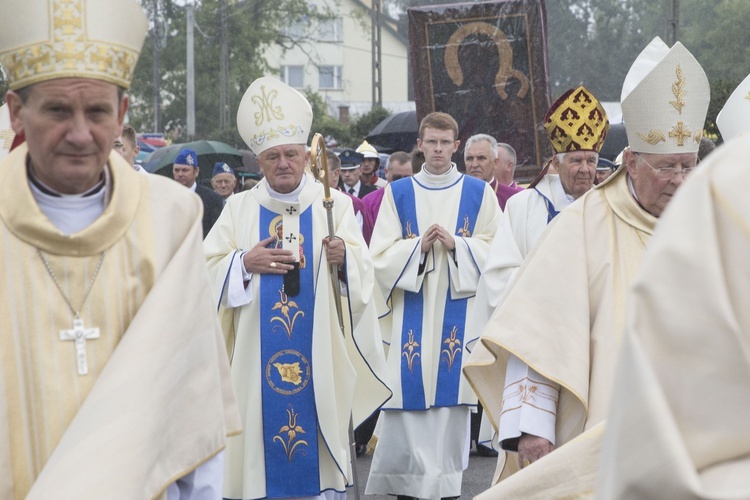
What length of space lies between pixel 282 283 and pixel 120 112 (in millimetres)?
3590

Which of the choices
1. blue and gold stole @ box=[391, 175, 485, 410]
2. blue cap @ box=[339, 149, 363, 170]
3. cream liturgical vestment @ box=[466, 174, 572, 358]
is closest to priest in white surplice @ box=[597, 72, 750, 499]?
cream liturgical vestment @ box=[466, 174, 572, 358]

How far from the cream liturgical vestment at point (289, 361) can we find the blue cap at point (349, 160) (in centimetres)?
682

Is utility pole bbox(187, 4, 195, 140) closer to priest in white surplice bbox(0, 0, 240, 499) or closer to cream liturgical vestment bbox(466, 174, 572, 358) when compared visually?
cream liturgical vestment bbox(466, 174, 572, 358)

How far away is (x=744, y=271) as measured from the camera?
7.22 ft

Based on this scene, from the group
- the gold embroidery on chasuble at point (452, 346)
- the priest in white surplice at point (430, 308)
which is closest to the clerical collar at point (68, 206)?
the priest in white surplice at point (430, 308)

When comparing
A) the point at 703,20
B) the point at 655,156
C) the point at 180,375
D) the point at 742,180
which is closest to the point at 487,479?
the point at 655,156

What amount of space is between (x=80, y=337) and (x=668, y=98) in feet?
9.07

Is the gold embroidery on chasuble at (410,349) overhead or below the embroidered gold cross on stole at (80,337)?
below

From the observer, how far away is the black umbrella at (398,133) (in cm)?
2292

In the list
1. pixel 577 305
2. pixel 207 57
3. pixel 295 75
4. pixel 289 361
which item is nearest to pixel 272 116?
pixel 289 361

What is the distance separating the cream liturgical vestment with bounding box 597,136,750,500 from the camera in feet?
6.93

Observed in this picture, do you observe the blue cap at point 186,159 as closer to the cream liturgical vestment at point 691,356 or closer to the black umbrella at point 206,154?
the black umbrella at point 206,154

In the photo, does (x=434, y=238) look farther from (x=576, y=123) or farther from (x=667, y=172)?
(x=667, y=172)

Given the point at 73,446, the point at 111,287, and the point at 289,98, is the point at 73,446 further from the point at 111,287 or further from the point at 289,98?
the point at 289,98
